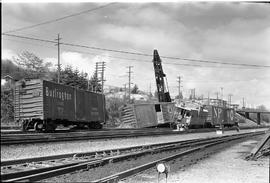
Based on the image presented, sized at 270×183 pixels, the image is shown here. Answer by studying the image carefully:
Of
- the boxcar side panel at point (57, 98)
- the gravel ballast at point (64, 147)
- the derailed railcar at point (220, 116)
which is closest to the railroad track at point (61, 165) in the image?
the gravel ballast at point (64, 147)

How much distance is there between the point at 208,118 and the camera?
36.7 meters

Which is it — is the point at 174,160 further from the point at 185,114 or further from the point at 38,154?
the point at 185,114

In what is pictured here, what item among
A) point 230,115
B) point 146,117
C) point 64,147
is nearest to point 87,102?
point 64,147

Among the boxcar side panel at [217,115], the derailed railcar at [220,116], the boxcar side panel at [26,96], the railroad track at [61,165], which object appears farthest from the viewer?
the boxcar side panel at [217,115]

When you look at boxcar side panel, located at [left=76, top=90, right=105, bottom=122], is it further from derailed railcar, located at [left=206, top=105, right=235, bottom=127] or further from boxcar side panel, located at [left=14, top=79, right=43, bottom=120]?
derailed railcar, located at [left=206, top=105, right=235, bottom=127]

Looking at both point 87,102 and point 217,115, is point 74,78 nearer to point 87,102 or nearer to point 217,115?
point 87,102

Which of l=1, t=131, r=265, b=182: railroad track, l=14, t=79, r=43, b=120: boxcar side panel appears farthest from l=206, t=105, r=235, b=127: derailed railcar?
l=14, t=79, r=43, b=120: boxcar side panel

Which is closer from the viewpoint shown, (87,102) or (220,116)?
(87,102)

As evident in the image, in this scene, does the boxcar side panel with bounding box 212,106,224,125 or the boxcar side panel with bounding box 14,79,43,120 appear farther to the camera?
the boxcar side panel with bounding box 212,106,224,125

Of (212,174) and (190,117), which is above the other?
(190,117)

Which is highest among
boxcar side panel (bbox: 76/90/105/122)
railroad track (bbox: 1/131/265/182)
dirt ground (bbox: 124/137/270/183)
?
boxcar side panel (bbox: 76/90/105/122)

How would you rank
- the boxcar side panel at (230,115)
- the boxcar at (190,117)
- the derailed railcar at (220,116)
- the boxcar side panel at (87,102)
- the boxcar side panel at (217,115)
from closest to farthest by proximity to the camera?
the boxcar side panel at (87,102) → the boxcar at (190,117) → the derailed railcar at (220,116) → the boxcar side panel at (217,115) → the boxcar side panel at (230,115)

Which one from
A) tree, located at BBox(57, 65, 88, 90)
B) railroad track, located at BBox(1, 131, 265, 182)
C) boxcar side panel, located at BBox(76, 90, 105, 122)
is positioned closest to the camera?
railroad track, located at BBox(1, 131, 265, 182)

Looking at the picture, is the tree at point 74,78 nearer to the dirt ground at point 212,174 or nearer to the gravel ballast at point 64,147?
the gravel ballast at point 64,147
